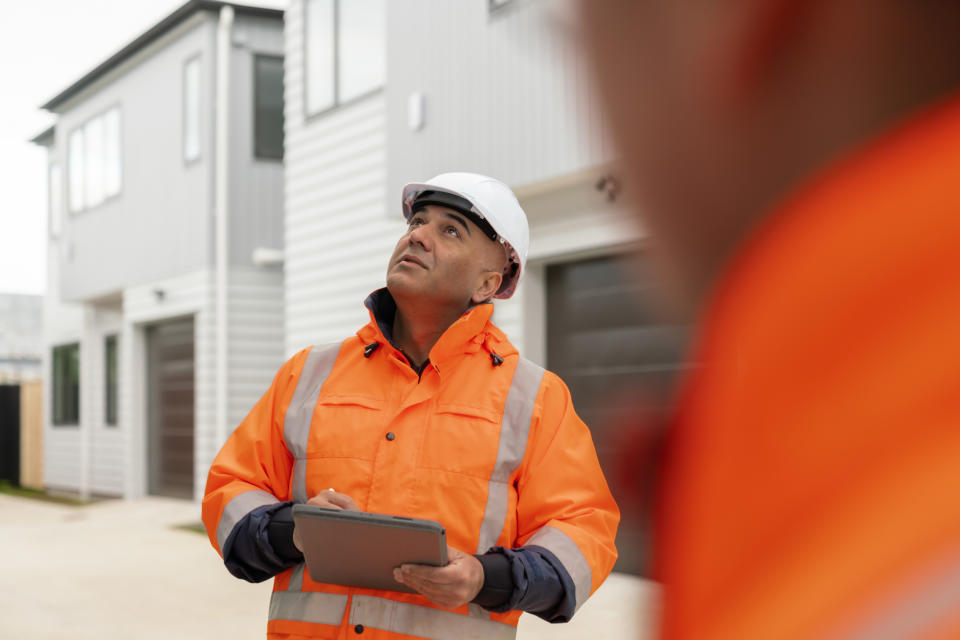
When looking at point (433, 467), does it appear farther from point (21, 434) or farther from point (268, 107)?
point (21, 434)

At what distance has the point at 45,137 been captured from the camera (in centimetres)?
2231

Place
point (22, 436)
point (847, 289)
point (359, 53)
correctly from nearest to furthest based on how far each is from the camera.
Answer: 1. point (847, 289)
2. point (359, 53)
3. point (22, 436)

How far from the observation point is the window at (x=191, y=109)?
15359 millimetres

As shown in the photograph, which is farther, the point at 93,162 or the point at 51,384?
the point at 51,384

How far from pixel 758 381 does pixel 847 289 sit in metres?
0.06

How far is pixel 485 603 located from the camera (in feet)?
6.48

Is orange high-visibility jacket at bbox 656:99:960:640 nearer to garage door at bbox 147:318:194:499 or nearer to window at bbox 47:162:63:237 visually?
garage door at bbox 147:318:194:499

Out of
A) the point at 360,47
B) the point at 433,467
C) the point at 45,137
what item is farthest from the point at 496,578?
the point at 45,137

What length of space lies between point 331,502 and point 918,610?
1.65 meters

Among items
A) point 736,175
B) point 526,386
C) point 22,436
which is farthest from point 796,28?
point 22,436

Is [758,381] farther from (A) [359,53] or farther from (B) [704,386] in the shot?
(A) [359,53]

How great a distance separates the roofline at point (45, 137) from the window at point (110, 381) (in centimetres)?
551

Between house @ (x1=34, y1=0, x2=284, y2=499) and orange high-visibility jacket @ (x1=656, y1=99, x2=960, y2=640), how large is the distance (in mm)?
13926

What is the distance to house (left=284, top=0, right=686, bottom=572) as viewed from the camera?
7801mm
